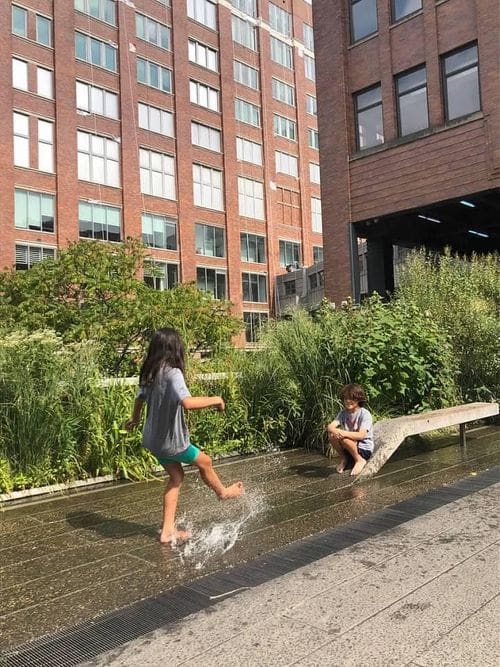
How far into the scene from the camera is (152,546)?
4637mm

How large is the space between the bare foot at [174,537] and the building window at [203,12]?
49.0 meters

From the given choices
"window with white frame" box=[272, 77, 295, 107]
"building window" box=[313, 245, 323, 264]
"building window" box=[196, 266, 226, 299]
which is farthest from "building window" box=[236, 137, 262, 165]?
"building window" box=[196, 266, 226, 299]

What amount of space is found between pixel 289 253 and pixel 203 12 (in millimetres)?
20159

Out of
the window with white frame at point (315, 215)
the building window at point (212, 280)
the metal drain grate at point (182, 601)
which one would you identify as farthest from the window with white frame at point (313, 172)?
the metal drain grate at point (182, 601)

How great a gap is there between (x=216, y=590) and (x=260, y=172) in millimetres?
49609

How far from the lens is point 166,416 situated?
459 centimetres

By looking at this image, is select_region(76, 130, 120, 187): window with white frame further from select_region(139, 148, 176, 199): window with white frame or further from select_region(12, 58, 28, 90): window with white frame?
select_region(12, 58, 28, 90): window with white frame

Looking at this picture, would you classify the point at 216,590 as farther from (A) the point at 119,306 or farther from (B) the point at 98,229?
(B) the point at 98,229

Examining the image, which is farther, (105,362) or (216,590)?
(105,362)

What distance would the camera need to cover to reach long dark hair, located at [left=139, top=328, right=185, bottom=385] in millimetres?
4625

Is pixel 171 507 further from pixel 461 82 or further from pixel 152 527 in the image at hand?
pixel 461 82

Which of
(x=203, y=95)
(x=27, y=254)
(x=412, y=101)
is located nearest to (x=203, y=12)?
(x=203, y=95)

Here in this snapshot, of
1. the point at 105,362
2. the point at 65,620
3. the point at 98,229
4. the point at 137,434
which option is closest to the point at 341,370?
the point at 137,434

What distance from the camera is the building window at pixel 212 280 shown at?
149 feet
